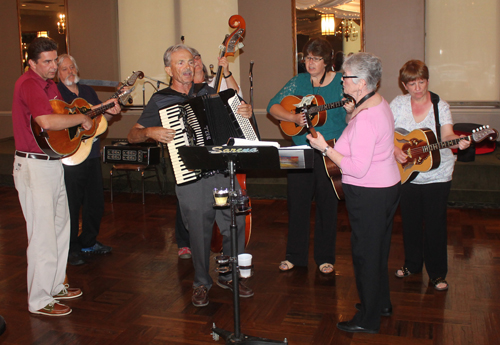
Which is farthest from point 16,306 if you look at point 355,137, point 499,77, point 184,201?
point 499,77

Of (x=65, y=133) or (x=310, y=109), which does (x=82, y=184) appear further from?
(x=310, y=109)

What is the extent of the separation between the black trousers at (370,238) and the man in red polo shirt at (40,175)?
1.79 metres

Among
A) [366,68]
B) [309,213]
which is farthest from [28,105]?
[309,213]

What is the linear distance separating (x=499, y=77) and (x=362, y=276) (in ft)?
16.5

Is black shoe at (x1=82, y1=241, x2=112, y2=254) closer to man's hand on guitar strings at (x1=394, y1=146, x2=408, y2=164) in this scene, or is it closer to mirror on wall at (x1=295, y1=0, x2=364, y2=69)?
man's hand on guitar strings at (x1=394, y1=146, x2=408, y2=164)

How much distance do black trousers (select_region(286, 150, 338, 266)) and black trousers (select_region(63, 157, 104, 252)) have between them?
66.8 inches

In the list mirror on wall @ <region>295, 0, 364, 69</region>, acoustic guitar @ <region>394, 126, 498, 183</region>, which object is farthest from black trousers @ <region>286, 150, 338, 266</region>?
mirror on wall @ <region>295, 0, 364, 69</region>

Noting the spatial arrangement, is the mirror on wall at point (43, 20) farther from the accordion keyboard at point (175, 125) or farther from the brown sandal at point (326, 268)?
the brown sandal at point (326, 268)

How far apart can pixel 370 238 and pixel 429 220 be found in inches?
32.9

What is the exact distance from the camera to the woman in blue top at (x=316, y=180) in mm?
3312

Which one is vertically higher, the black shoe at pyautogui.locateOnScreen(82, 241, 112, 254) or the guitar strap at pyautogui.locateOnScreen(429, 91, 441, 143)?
the guitar strap at pyautogui.locateOnScreen(429, 91, 441, 143)

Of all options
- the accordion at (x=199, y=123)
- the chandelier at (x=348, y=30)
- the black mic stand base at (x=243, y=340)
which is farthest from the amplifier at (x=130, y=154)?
the black mic stand base at (x=243, y=340)

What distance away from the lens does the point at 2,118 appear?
8.75 m

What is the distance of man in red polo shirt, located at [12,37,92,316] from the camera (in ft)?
9.00
